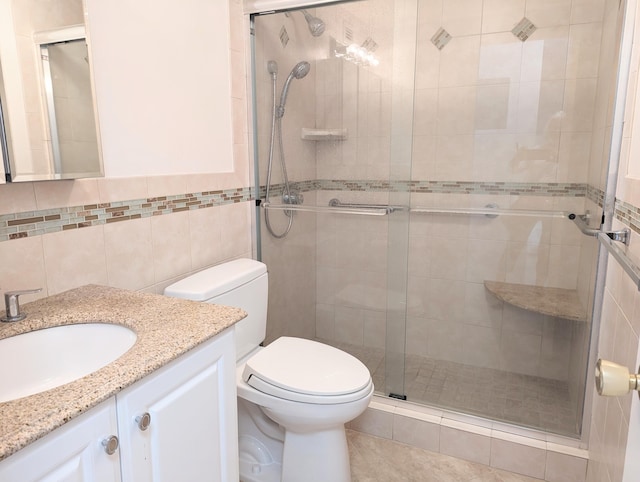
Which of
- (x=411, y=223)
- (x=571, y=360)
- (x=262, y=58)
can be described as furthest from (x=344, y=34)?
(x=571, y=360)

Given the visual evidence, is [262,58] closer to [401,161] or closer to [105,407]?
[401,161]

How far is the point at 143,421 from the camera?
39.3 inches

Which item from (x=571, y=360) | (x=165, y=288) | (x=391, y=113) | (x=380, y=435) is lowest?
(x=380, y=435)

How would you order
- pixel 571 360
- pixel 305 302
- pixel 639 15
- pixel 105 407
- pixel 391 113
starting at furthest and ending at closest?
pixel 305 302
pixel 391 113
pixel 571 360
pixel 639 15
pixel 105 407

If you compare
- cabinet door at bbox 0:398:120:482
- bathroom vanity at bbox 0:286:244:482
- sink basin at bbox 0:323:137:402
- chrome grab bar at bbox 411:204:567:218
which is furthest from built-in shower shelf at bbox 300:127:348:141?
cabinet door at bbox 0:398:120:482

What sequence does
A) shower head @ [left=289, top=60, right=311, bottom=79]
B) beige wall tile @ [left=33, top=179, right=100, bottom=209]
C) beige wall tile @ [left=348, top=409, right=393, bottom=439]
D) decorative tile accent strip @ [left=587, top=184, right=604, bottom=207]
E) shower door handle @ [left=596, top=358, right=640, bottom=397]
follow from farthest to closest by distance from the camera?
shower head @ [left=289, top=60, right=311, bottom=79]
beige wall tile @ [left=348, top=409, right=393, bottom=439]
decorative tile accent strip @ [left=587, top=184, right=604, bottom=207]
beige wall tile @ [left=33, top=179, right=100, bottom=209]
shower door handle @ [left=596, top=358, right=640, bottom=397]

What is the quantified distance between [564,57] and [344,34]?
3.51ft

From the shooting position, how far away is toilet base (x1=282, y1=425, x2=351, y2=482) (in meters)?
1.71

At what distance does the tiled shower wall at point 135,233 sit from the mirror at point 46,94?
0.08 m

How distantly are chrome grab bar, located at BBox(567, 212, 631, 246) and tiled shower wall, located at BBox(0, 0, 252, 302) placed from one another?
61.4 inches

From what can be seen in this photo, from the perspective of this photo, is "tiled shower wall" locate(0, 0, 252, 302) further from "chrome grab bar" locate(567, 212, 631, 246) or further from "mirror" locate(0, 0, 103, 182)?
"chrome grab bar" locate(567, 212, 631, 246)

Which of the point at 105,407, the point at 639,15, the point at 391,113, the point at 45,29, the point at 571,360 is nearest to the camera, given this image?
the point at 105,407

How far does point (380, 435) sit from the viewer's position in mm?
2193

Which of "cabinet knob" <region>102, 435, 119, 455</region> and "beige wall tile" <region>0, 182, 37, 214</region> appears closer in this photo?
"cabinet knob" <region>102, 435, 119, 455</region>
